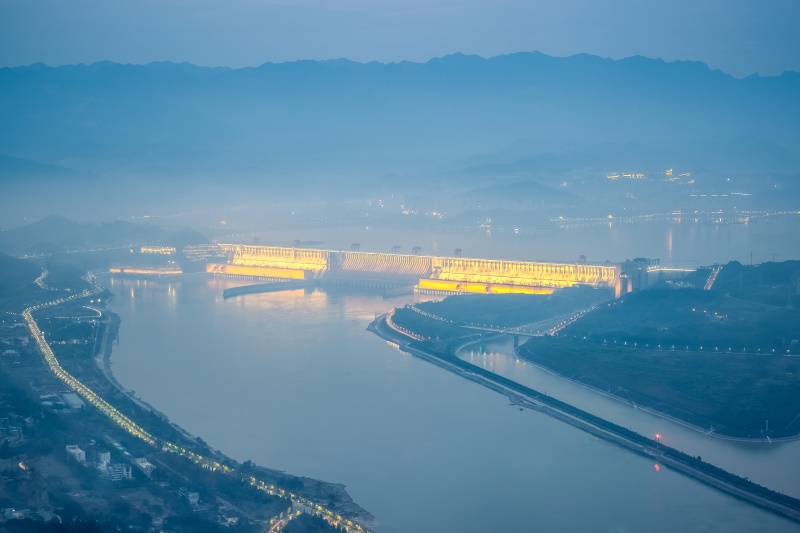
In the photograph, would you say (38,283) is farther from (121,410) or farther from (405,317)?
(121,410)

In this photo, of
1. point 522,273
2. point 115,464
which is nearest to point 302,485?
point 115,464

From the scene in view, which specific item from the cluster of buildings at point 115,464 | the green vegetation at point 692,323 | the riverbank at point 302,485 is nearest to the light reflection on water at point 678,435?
the green vegetation at point 692,323

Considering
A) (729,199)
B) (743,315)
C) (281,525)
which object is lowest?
(281,525)

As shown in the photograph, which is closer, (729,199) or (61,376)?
(61,376)

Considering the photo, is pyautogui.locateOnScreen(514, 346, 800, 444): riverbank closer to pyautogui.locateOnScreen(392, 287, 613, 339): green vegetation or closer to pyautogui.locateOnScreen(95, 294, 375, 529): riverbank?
pyautogui.locateOnScreen(392, 287, 613, 339): green vegetation

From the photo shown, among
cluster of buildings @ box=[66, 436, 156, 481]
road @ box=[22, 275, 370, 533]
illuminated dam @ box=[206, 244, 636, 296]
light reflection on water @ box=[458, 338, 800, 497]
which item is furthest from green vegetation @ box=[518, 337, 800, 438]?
cluster of buildings @ box=[66, 436, 156, 481]

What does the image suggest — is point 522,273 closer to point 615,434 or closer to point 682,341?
point 682,341

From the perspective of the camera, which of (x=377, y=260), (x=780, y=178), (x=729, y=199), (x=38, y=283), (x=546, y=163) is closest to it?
(x=38, y=283)

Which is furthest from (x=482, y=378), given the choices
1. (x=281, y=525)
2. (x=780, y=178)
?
(x=780, y=178)

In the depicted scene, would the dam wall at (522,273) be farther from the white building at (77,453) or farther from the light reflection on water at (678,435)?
the white building at (77,453)
